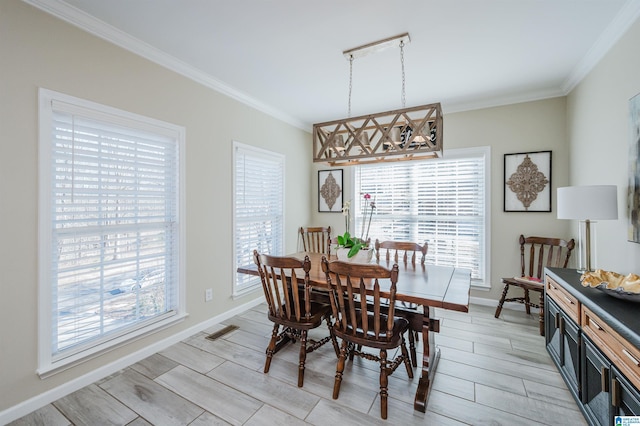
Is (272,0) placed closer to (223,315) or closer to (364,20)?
(364,20)

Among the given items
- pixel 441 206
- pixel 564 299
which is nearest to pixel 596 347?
pixel 564 299

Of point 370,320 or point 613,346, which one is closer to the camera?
point 613,346

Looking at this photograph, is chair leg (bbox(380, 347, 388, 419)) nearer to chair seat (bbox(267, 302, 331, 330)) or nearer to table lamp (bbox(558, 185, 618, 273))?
chair seat (bbox(267, 302, 331, 330))

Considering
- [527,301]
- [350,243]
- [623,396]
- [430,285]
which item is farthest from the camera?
[527,301]

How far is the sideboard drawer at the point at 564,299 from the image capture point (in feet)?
6.05

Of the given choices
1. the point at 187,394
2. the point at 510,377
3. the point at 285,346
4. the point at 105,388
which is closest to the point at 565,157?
the point at 510,377

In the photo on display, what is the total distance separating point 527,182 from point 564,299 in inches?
75.2

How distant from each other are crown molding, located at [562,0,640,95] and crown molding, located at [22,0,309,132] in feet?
11.3

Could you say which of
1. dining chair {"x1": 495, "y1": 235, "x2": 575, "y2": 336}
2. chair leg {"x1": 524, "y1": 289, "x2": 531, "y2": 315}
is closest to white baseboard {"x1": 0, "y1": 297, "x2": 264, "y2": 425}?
dining chair {"x1": 495, "y1": 235, "x2": 575, "y2": 336}

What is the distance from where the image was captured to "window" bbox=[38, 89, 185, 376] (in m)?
1.94

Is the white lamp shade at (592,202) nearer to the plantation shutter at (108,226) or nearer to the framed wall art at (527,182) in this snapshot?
the framed wall art at (527,182)

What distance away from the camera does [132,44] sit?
235 centimetres

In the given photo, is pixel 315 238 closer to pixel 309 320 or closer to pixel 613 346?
pixel 309 320

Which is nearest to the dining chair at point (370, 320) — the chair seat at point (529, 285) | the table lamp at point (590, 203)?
the table lamp at point (590, 203)
